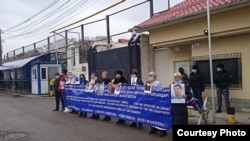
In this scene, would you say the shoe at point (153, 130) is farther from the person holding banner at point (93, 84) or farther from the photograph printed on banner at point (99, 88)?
the person holding banner at point (93, 84)

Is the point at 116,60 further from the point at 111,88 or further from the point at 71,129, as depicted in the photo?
the point at 71,129

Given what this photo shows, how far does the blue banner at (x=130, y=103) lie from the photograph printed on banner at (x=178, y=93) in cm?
24

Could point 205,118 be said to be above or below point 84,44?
below

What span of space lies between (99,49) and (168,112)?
49.1ft

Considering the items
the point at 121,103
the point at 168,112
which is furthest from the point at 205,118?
the point at 121,103

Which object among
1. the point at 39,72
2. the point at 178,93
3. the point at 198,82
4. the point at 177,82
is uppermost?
the point at 39,72

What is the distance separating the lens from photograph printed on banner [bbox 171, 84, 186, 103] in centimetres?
834

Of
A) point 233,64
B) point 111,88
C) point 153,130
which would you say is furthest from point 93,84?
point 233,64

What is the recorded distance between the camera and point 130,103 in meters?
10.4

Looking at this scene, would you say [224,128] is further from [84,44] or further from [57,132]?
[84,44]

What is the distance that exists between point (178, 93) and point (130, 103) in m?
2.34

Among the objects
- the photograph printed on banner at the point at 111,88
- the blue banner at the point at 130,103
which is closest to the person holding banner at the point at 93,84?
the blue banner at the point at 130,103

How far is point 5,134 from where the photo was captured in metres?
10.0

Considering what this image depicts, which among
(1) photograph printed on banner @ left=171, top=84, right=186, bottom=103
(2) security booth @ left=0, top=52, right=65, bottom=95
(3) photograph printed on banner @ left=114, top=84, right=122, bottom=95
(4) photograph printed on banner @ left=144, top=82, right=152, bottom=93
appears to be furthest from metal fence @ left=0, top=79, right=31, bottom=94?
(1) photograph printed on banner @ left=171, top=84, right=186, bottom=103
